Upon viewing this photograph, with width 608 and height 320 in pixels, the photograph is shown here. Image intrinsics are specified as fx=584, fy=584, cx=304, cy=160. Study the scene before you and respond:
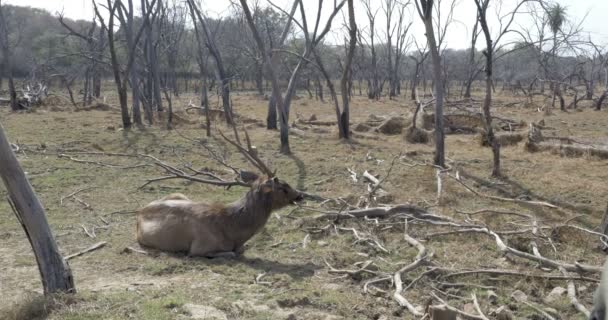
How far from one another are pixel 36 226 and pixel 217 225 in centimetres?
212

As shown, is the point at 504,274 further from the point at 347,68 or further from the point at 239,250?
the point at 347,68

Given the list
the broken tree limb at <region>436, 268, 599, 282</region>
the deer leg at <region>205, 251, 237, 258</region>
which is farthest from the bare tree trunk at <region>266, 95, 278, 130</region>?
the broken tree limb at <region>436, 268, 599, 282</region>

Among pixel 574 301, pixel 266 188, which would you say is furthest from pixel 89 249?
pixel 574 301

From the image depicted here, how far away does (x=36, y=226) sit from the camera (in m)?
4.46

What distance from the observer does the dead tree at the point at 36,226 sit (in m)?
4.38

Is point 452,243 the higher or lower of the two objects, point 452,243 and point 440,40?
the lower

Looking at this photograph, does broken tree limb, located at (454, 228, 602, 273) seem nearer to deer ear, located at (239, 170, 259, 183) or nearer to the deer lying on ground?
deer ear, located at (239, 170, 259, 183)

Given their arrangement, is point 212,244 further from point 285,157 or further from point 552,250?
point 285,157

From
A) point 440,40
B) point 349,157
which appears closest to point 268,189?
point 349,157

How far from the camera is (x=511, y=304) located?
15.5ft

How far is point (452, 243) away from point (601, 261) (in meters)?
1.44

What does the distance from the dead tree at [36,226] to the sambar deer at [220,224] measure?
1713mm

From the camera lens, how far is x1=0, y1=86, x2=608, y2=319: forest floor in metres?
4.64

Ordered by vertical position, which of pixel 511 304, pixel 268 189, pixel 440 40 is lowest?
pixel 511 304
